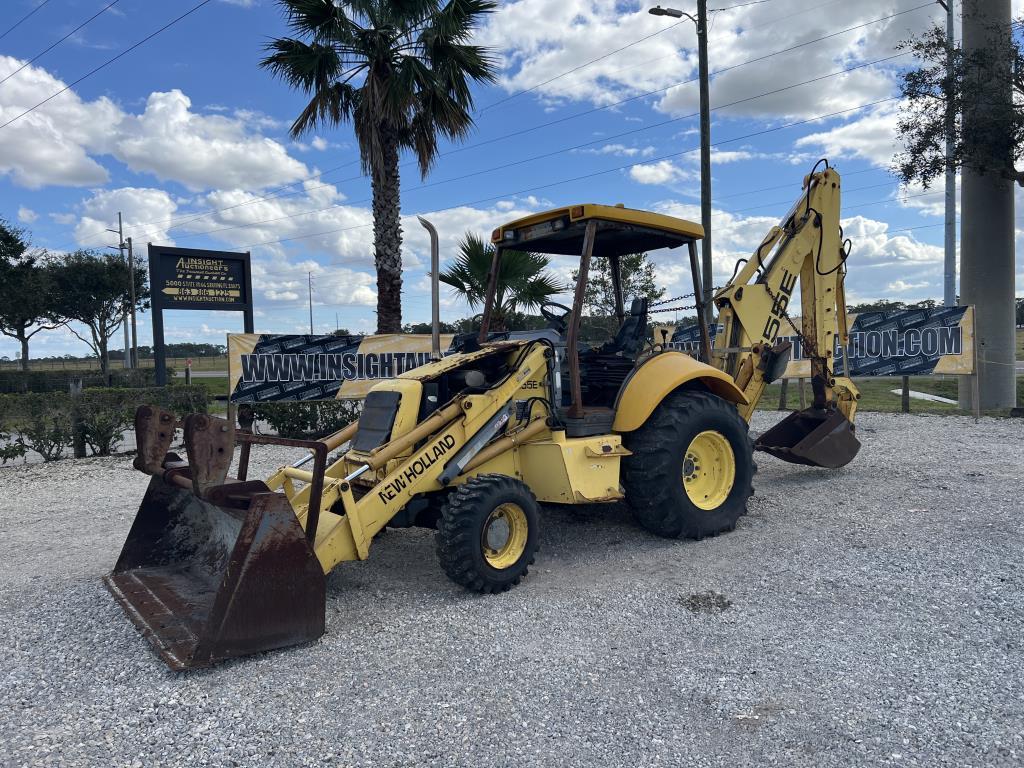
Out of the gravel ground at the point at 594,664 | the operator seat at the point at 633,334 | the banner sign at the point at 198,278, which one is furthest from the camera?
the banner sign at the point at 198,278

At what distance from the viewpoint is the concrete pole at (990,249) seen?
15.2m

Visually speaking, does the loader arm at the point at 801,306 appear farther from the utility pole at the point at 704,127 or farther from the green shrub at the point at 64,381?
the green shrub at the point at 64,381

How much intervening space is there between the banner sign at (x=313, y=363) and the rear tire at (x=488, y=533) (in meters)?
7.53

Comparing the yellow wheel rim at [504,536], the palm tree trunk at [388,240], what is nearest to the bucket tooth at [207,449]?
the yellow wheel rim at [504,536]

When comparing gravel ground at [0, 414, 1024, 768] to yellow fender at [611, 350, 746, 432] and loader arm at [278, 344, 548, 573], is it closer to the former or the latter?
loader arm at [278, 344, 548, 573]

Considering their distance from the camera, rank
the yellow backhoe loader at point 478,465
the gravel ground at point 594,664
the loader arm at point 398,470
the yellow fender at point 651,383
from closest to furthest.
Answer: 1. the gravel ground at point 594,664
2. the yellow backhoe loader at point 478,465
3. the loader arm at point 398,470
4. the yellow fender at point 651,383

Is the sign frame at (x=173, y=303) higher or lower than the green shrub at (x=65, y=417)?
higher

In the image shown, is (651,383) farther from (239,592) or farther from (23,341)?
(23,341)

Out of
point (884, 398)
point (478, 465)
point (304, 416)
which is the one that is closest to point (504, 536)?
point (478, 465)

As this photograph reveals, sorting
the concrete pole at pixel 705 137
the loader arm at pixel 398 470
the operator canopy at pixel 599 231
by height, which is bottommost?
the loader arm at pixel 398 470

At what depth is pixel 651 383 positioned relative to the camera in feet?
18.2

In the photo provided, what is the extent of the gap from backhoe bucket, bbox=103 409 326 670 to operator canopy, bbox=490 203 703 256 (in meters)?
2.97

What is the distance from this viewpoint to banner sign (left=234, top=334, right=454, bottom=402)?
11258 millimetres

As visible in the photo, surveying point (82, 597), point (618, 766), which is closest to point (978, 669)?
point (618, 766)
